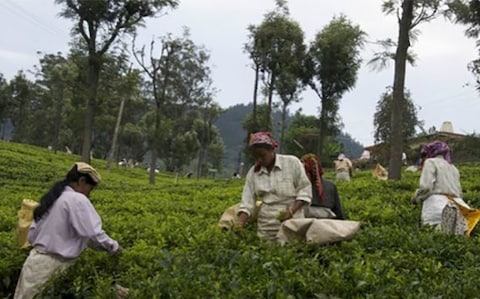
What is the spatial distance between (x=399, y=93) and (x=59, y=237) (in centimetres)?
1278

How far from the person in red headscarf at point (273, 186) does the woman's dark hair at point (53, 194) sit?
164cm

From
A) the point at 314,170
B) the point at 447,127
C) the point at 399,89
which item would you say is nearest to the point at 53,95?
the point at 447,127

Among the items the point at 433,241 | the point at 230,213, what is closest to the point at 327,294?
the point at 433,241

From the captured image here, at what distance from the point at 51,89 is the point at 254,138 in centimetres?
5251

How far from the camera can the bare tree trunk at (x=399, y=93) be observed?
1555 centimetres

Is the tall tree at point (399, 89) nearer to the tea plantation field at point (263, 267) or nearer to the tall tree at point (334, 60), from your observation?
the tea plantation field at point (263, 267)

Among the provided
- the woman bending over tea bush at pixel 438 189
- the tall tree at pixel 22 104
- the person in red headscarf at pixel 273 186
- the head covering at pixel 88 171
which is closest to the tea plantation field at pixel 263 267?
the person in red headscarf at pixel 273 186

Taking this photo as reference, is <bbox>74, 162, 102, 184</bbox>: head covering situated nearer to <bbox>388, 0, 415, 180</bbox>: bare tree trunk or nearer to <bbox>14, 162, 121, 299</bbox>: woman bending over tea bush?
<bbox>14, 162, 121, 299</bbox>: woman bending over tea bush

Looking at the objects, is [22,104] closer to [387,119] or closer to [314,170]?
[387,119]

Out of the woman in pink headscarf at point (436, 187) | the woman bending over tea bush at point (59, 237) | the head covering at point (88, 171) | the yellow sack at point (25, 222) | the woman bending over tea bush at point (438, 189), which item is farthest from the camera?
the woman in pink headscarf at point (436, 187)

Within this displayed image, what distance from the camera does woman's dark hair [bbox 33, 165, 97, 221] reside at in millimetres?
4715

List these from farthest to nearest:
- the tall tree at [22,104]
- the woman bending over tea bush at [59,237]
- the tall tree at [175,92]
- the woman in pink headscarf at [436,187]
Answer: the tall tree at [22,104] → the tall tree at [175,92] → the woman in pink headscarf at [436,187] → the woman bending over tea bush at [59,237]

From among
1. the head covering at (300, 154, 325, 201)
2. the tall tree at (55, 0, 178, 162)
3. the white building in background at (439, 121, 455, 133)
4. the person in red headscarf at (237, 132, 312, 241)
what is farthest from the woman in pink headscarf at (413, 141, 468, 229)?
the white building in background at (439, 121, 455, 133)

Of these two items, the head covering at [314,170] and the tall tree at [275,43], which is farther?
the tall tree at [275,43]
